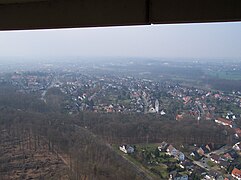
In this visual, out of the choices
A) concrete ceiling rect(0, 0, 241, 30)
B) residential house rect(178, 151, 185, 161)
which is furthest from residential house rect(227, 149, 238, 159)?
concrete ceiling rect(0, 0, 241, 30)

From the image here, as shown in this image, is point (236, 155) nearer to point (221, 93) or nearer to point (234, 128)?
point (234, 128)

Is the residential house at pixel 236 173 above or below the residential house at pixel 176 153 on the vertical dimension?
below

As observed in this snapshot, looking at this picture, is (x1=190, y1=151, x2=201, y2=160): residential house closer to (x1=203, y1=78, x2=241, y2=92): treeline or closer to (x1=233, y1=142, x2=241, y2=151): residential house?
(x1=233, y1=142, x2=241, y2=151): residential house

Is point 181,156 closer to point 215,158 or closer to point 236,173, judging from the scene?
point 215,158

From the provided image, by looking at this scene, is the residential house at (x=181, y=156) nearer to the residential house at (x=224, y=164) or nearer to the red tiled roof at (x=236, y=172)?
the residential house at (x=224, y=164)

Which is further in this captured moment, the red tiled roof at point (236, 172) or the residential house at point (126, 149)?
the residential house at point (126, 149)

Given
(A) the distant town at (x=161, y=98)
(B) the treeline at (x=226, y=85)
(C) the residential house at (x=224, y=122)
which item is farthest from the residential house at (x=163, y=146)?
(B) the treeline at (x=226, y=85)

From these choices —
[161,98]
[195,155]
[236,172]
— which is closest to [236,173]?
[236,172]
